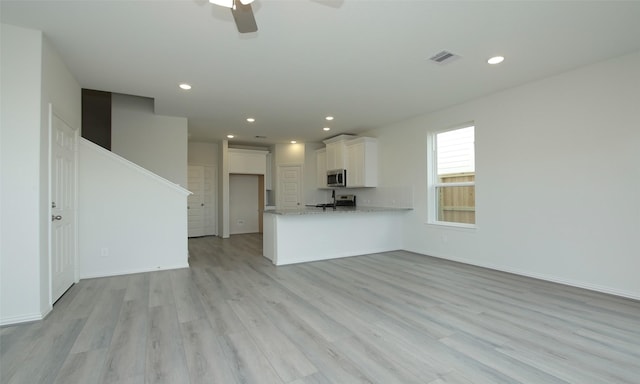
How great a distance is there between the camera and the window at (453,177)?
4.96 metres

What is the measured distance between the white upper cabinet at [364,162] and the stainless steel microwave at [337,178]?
278mm

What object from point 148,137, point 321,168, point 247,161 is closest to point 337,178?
point 321,168

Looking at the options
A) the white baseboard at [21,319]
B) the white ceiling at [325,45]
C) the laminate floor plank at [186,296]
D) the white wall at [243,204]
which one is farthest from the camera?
the white wall at [243,204]

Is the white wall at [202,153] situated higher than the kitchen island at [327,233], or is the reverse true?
the white wall at [202,153]

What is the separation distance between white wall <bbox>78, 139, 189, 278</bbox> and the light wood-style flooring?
17.0 inches

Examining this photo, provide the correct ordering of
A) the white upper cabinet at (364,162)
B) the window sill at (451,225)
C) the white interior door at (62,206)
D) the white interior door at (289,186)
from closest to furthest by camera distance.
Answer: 1. the white interior door at (62,206)
2. the window sill at (451,225)
3. the white upper cabinet at (364,162)
4. the white interior door at (289,186)

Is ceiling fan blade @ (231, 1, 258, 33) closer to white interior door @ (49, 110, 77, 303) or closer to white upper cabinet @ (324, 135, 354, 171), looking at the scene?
white interior door @ (49, 110, 77, 303)

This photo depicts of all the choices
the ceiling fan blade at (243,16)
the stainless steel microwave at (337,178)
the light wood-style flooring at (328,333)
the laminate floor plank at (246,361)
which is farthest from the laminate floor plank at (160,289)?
the stainless steel microwave at (337,178)

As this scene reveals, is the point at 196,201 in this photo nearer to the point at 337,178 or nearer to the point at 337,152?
the point at 337,178

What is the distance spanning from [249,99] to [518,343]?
14.3ft

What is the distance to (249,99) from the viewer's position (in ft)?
15.1

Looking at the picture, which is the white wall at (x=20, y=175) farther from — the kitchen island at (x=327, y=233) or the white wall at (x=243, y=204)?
the white wall at (x=243, y=204)

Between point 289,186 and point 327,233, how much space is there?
3.56 meters

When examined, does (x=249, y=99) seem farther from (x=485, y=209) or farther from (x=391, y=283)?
(x=485, y=209)
